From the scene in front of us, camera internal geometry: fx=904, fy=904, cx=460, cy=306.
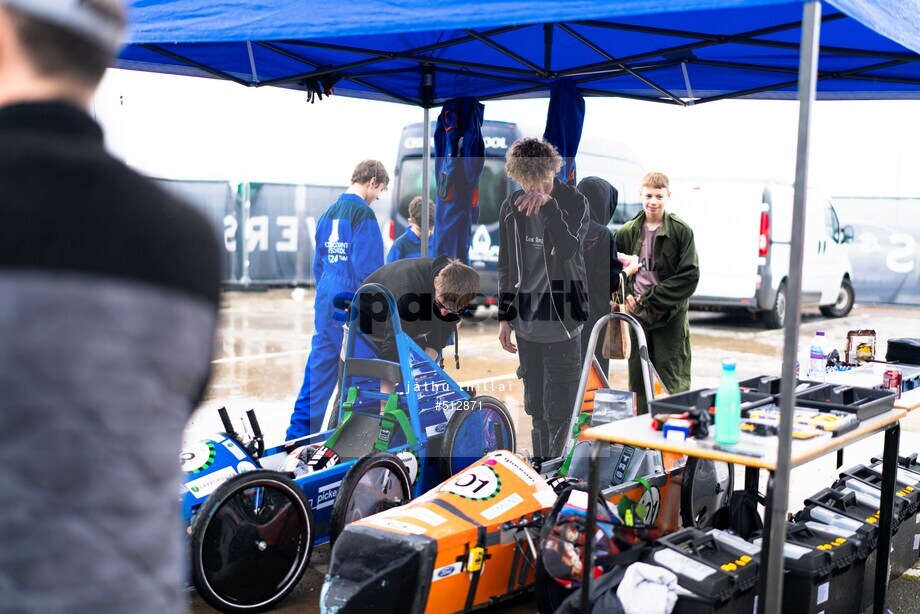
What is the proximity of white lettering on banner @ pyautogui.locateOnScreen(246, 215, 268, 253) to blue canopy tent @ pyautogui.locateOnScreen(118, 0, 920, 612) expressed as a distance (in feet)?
31.7

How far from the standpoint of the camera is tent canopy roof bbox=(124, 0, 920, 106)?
3.79 metres

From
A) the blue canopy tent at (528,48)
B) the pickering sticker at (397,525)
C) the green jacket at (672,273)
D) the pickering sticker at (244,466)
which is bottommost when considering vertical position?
the pickering sticker at (397,525)

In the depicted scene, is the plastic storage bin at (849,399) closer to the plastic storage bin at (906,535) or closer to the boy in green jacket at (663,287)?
the plastic storage bin at (906,535)

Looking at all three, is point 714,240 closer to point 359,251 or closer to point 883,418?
point 359,251

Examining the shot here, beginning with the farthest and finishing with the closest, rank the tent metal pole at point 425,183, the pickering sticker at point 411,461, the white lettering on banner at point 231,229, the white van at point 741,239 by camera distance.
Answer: the white lettering on banner at point 231,229 → the white van at point 741,239 → the tent metal pole at point 425,183 → the pickering sticker at point 411,461

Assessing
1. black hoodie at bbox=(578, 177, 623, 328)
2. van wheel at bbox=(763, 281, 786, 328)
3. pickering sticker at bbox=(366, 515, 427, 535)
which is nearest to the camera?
pickering sticker at bbox=(366, 515, 427, 535)

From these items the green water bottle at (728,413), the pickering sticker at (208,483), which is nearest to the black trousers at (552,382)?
the pickering sticker at (208,483)

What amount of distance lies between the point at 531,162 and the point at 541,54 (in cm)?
140

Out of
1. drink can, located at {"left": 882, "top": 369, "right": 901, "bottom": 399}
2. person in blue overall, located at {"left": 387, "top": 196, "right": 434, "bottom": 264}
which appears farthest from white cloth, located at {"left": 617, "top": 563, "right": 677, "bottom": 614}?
person in blue overall, located at {"left": 387, "top": 196, "right": 434, "bottom": 264}

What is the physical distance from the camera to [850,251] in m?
15.9

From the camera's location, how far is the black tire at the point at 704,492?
390cm

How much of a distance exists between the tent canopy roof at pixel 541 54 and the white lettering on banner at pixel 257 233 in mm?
9654

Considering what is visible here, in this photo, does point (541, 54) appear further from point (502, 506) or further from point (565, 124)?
point (502, 506)

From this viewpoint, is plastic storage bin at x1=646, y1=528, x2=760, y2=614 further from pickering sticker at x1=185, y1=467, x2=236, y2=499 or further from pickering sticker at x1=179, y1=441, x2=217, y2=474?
pickering sticker at x1=179, y1=441, x2=217, y2=474
